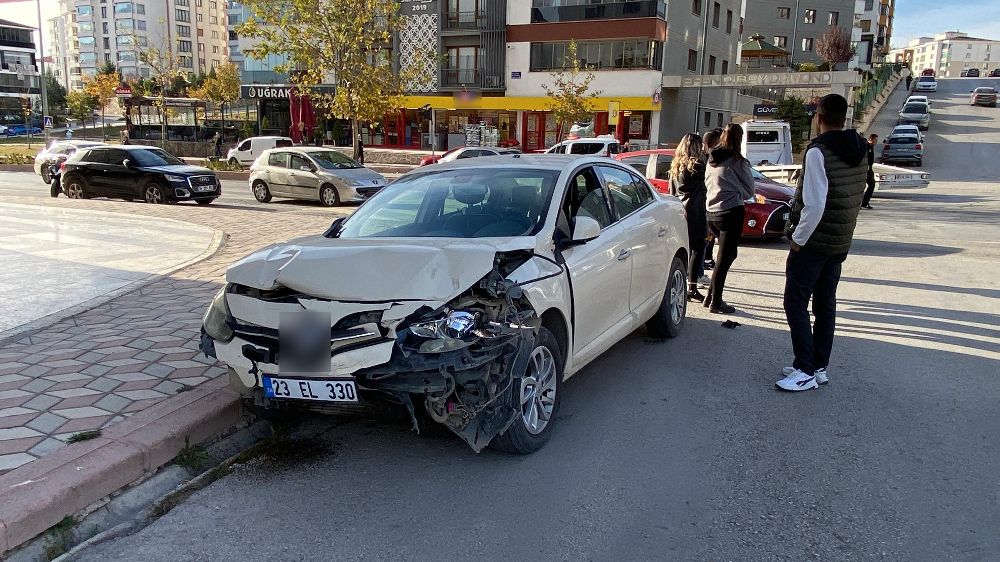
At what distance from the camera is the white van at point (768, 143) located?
22.6 meters

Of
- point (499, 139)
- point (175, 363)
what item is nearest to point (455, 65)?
point (499, 139)

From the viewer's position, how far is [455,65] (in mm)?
44500

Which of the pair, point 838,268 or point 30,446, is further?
point 838,268

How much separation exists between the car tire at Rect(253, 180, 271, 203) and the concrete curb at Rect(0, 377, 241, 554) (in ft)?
52.9

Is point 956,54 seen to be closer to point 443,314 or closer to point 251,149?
point 251,149

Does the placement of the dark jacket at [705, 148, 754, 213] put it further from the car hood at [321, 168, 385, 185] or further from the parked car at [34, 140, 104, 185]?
the parked car at [34, 140, 104, 185]

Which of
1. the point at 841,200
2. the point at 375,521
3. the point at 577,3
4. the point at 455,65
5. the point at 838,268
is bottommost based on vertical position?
the point at 375,521

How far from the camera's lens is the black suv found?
17.7 m

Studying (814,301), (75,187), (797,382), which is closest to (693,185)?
(814,301)

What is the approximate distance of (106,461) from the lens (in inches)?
147

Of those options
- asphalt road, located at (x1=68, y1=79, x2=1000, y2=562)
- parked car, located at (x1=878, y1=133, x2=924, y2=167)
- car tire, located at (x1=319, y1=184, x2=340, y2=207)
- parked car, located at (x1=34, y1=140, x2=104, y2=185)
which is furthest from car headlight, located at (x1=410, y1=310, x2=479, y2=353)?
parked car, located at (x1=878, y1=133, x2=924, y2=167)

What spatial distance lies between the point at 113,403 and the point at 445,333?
2.42 meters

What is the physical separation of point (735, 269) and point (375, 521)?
7708 mm

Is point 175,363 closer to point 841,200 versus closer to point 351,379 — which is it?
point 351,379
